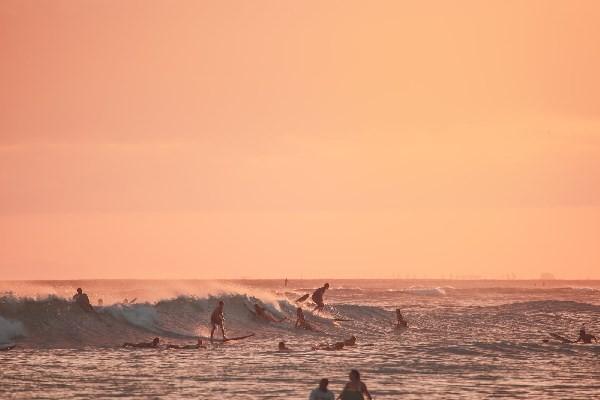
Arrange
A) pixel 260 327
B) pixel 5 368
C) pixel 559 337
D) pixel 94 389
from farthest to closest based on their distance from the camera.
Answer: pixel 260 327
pixel 559 337
pixel 5 368
pixel 94 389

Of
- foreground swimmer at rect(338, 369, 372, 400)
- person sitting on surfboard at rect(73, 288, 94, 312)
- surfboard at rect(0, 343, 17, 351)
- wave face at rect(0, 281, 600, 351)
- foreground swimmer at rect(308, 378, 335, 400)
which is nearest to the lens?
foreground swimmer at rect(308, 378, 335, 400)

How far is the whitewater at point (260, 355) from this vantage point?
26797 mm

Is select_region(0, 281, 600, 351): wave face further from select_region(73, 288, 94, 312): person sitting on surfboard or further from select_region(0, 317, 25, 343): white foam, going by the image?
select_region(73, 288, 94, 312): person sitting on surfboard

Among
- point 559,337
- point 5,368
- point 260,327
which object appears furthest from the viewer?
point 260,327

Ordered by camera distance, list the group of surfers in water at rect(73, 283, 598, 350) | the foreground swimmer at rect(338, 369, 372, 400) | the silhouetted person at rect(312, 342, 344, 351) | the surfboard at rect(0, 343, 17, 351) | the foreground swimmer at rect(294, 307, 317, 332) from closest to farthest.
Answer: the foreground swimmer at rect(338, 369, 372, 400) → the surfboard at rect(0, 343, 17, 351) → the silhouetted person at rect(312, 342, 344, 351) → the group of surfers in water at rect(73, 283, 598, 350) → the foreground swimmer at rect(294, 307, 317, 332)

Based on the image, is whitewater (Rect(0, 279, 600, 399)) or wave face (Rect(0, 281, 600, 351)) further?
wave face (Rect(0, 281, 600, 351))

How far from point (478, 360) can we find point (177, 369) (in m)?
10.4

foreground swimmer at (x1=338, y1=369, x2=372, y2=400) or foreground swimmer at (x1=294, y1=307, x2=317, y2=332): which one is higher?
foreground swimmer at (x1=294, y1=307, x2=317, y2=332)

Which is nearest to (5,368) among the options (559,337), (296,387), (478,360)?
(296,387)

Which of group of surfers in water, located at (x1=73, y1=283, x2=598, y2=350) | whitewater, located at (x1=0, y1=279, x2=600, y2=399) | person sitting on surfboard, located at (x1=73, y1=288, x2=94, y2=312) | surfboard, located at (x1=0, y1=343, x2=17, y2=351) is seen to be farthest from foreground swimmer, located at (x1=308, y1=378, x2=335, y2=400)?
person sitting on surfboard, located at (x1=73, y1=288, x2=94, y2=312)

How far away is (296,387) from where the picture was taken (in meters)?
26.8

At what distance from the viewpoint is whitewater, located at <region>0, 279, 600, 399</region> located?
87.9 ft

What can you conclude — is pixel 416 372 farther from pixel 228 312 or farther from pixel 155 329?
pixel 228 312

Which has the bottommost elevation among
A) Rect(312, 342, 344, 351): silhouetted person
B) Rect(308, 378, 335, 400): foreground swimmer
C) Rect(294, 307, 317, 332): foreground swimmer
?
Rect(308, 378, 335, 400): foreground swimmer
